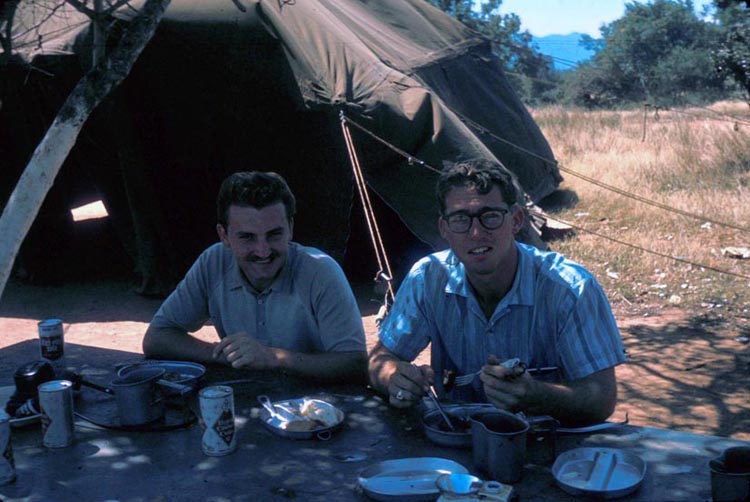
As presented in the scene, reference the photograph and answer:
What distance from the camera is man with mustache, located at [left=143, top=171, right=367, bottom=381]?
10.9ft

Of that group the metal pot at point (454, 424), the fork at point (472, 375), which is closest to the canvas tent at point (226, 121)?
the fork at point (472, 375)

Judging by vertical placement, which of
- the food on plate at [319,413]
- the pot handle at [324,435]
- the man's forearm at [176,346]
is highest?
the man's forearm at [176,346]

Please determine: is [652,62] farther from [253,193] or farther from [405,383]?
[405,383]

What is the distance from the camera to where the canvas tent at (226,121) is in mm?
7246

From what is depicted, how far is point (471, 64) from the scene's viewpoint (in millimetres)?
10656

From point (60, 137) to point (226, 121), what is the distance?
Answer: 106 inches

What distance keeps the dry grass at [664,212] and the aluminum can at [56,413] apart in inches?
223

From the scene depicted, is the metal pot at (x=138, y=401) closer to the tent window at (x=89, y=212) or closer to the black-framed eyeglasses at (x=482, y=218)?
the black-framed eyeglasses at (x=482, y=218)

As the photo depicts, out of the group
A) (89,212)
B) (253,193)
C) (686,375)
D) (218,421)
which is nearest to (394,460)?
(218,421)

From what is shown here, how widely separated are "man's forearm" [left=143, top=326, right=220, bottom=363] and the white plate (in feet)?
3.99

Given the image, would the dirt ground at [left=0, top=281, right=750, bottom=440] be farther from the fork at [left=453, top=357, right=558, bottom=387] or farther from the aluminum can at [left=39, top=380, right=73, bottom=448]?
the fork at [left=453, top=357, right=558, bottom=387]

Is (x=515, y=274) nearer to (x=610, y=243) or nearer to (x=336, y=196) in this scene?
(x=336, y=196)

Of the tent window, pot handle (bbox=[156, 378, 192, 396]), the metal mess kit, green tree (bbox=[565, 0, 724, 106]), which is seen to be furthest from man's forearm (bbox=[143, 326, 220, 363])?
green tree (bbox=[565, 0, 724, 106])

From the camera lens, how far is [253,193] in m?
3.38
